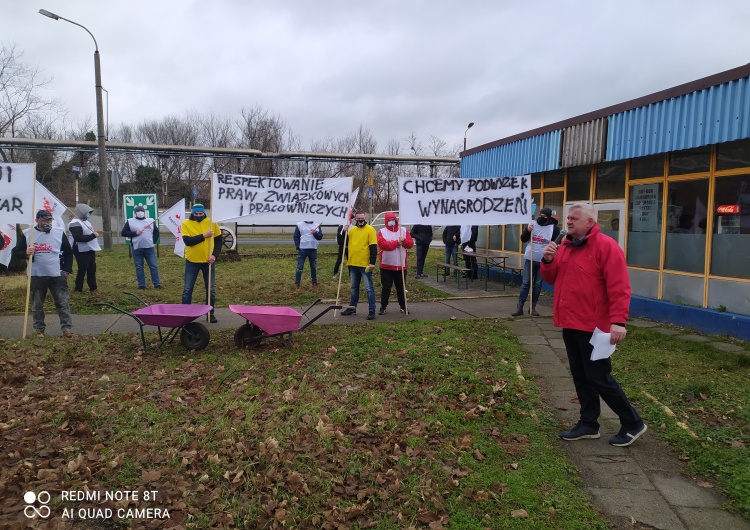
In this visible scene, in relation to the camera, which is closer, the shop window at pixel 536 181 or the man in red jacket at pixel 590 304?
the man in red jacket at pixel 590 304

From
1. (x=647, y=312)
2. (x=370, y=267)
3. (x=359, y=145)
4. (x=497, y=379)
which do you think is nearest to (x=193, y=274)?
(x=370, y=267)

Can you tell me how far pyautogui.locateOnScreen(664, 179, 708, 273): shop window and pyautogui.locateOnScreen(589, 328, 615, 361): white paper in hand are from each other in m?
5.92

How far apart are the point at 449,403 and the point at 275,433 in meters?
1.79

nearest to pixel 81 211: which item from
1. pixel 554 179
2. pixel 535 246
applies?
pixel 535 246

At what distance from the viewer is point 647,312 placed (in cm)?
984

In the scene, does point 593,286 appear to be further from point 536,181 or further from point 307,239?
point 536,181

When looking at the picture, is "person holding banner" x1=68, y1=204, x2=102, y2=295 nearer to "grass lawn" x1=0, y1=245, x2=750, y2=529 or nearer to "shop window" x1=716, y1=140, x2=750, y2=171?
"grass lawn" x1=0, y1=245, x2=750, y2=529

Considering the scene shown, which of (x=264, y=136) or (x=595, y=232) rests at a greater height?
(x=264, y=136)

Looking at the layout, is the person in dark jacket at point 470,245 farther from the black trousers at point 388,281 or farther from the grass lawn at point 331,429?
the grass lawn at point 331,429

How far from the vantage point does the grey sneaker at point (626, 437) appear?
14.8 feet

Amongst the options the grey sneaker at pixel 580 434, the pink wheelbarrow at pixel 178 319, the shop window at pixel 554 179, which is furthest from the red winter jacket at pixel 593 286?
the shop window at pixel 554 179

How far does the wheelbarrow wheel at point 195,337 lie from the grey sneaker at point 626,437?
512 centimetres

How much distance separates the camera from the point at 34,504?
3.42m

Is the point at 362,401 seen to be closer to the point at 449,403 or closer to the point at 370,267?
the point at 449,403
